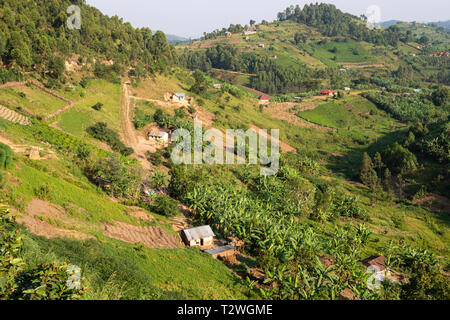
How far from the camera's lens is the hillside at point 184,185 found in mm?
19406

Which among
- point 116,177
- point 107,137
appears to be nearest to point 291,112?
point 107,137

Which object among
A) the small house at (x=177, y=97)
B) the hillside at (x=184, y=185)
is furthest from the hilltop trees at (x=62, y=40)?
the small house at (x=177, y=97)

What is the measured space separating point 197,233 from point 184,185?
804 centimetres

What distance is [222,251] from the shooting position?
26.1 meters

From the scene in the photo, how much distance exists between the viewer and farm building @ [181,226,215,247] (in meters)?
26.4

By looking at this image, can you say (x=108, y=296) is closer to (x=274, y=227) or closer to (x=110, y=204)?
(x=110, y=204)

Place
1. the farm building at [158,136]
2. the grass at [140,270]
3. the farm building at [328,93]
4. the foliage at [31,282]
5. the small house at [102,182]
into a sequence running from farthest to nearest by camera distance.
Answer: the farm building at [328,93]
the farm building at [158,136]
the small house at [102,182]
the grass at [140,270]
the foliage at [31,282]

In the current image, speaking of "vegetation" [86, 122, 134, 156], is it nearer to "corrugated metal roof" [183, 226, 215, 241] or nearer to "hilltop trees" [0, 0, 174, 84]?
"hilltop trees" [0, 0, 174, 84]

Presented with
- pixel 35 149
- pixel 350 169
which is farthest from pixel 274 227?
pixel 350 169

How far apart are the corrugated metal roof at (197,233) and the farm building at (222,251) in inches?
57.4

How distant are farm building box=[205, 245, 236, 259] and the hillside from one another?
0.90 meters

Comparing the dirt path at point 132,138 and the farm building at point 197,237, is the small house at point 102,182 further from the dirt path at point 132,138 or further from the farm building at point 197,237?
the farm building at point 197,237

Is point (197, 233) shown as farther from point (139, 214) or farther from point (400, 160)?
point (400, 160)
